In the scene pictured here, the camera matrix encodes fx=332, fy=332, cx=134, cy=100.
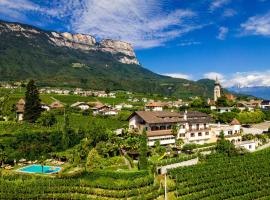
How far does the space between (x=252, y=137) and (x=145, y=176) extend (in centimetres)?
3745

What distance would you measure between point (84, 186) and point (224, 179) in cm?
2145

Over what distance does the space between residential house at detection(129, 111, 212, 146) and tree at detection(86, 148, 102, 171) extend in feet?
44.1

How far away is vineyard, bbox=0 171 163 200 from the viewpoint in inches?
1686

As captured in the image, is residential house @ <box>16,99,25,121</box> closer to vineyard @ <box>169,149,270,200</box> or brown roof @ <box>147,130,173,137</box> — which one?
brown roof @ <box>147,130,173,137</box>

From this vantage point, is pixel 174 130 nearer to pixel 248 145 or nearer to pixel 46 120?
pixel 248 145

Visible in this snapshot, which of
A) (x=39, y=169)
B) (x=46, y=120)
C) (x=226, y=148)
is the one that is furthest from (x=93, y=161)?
(x=46, y=120)

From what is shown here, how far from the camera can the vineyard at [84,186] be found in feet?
140

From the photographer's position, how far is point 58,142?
63938 millimetres

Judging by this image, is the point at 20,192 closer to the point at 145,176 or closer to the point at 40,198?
the point at 40,198

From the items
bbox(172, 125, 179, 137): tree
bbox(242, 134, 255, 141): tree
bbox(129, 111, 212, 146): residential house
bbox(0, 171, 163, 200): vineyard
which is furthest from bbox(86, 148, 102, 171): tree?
bbox(242, 134, 255, 141): tree

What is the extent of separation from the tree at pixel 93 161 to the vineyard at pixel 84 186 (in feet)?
11.1

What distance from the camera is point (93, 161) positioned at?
51.3 metres

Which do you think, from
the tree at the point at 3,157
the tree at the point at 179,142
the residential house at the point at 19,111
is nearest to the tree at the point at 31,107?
the residential house at the point at 19,111

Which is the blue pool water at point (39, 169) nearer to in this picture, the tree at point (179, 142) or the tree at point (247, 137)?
the tree at point (179, 142)
